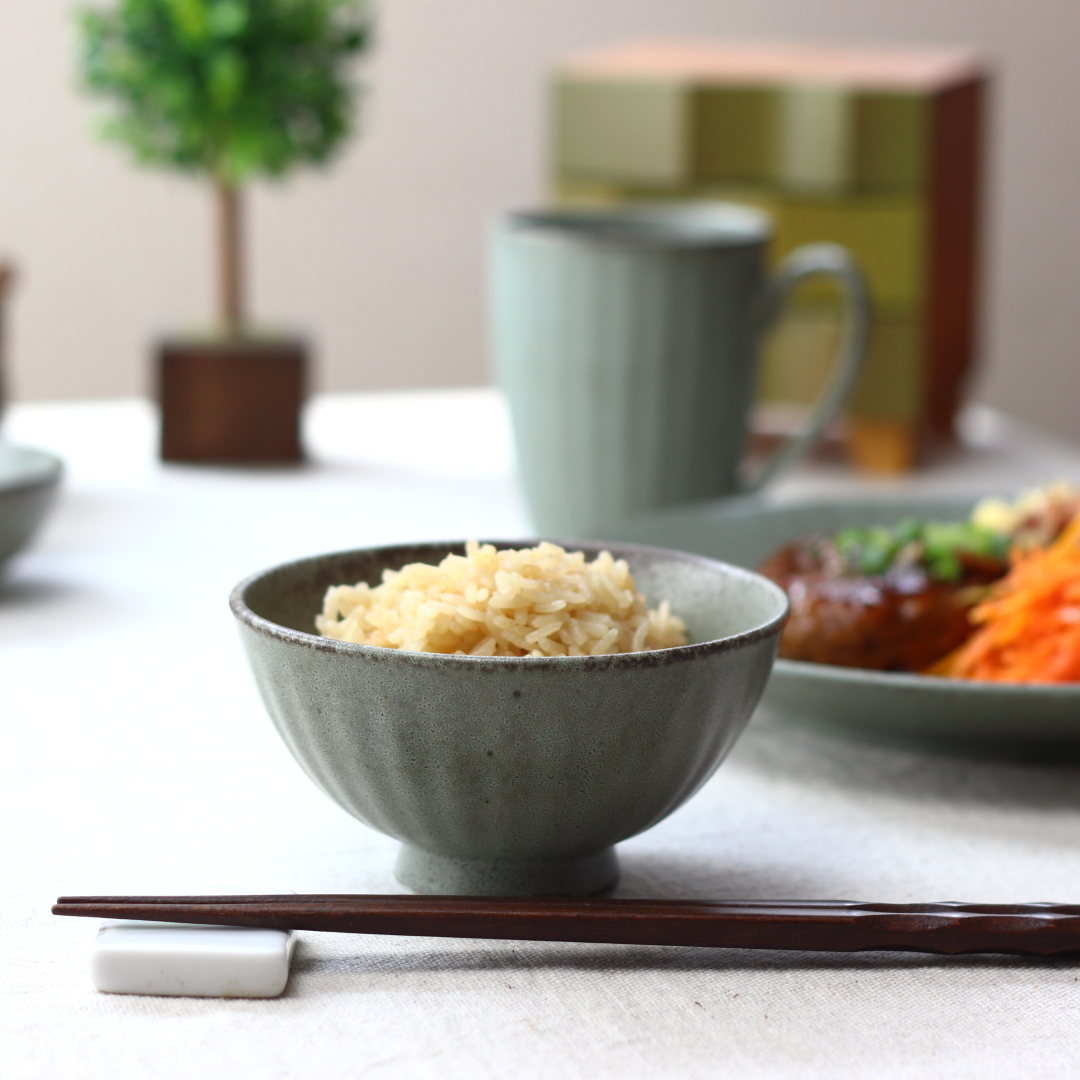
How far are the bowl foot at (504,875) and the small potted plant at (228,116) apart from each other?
2.71 ft

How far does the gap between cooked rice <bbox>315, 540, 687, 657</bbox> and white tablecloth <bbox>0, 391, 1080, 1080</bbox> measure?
10 cm

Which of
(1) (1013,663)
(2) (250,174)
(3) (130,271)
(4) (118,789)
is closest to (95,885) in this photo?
(4) (118,789)

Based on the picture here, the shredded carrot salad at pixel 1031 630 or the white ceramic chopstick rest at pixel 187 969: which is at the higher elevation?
the shredded carrot salad at pixel 1031 630

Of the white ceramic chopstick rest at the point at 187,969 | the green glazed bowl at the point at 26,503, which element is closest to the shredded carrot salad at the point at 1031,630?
the white ceramic chopstick rest at the point at 187,969

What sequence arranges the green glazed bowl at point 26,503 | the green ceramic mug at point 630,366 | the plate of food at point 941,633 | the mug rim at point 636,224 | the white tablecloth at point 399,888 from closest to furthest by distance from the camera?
the white tablecloth at point 399,888
the plate of food at point 941,633
the green glazed bowl at point 26,503
the green ceramic mug at point 630,366
the mug rim at point 636,224

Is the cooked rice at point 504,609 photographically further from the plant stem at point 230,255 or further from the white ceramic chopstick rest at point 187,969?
the plant stem at point 230,255

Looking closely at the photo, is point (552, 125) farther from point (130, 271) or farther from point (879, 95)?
point (130, 271)

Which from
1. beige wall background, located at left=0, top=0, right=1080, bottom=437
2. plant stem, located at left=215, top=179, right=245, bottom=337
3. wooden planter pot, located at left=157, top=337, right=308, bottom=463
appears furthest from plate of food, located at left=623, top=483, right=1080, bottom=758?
beige wall background, located at left=0, top=0, right=1080, bottom=437

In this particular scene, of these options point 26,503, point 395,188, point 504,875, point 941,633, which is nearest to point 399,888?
point 504,875

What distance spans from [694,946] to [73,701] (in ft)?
1.24

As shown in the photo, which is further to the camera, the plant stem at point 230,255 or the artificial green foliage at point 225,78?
the plant stem at point 230,255

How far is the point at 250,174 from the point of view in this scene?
133 centimetres

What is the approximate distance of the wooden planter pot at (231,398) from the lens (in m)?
1.34

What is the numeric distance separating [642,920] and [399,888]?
0.10 m
